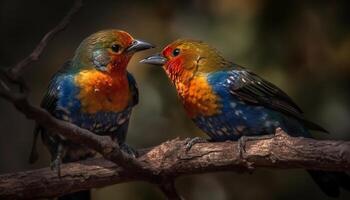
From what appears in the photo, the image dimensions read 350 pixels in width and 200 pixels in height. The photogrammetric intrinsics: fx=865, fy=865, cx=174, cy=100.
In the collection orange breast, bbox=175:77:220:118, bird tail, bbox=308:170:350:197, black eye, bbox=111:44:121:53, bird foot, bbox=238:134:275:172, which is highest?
black eye, bbox=111:44:121:53

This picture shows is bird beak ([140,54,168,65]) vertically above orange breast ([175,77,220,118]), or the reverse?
bird beak ([140,54,168,65])

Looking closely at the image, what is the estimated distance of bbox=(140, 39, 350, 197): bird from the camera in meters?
4.88

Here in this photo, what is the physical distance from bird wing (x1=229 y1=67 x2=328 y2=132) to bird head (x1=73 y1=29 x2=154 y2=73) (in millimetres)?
551

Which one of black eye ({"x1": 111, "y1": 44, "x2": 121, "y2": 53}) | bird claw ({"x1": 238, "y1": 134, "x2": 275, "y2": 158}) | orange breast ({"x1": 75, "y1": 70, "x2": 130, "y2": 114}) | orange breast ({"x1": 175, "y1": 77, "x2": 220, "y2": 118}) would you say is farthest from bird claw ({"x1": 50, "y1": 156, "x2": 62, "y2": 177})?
bird claw ({"x1": 238, "y1": 134, "x2": 275, "y2": 158})

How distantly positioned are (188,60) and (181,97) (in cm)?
22

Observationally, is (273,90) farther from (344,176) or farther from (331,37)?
(331,37)

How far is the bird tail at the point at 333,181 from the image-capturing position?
4.69 metres

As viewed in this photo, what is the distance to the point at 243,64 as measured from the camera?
617 centimetres

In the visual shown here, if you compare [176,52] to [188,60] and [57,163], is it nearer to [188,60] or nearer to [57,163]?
[188,60]

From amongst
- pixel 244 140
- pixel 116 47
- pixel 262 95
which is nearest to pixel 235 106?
pixel 262 95

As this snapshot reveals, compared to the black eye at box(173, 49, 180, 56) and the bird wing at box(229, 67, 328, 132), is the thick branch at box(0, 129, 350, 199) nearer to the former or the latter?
the bird wing at box(229, 67, 328, 132)

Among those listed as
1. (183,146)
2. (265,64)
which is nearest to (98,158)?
(183,146)

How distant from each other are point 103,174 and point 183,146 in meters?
0.45

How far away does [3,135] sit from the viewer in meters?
6.97
